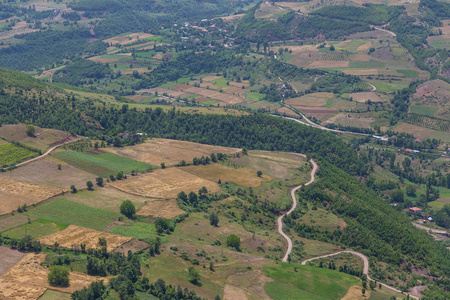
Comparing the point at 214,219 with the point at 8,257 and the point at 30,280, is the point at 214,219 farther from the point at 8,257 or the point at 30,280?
the point at 30,280

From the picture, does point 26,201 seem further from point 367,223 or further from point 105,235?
point 367,223

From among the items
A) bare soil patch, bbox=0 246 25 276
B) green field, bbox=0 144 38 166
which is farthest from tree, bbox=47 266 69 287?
green field, bbox=0 144 38 166

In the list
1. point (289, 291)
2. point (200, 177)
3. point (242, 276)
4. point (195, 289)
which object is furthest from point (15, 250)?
point (200, 177)

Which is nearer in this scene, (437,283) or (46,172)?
(437,283)

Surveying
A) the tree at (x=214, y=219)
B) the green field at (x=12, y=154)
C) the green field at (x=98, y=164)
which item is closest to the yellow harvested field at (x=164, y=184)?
the green field at (x=98, y=164)

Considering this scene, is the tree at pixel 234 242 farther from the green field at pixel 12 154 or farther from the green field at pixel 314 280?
the green field at pixel 12 154

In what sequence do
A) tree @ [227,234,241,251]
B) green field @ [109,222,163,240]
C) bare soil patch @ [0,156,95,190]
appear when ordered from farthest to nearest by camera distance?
bare soil patch @ [0,156,95,190] → tree @ [227,234,241,251] → green field @ [109,222,163,240]

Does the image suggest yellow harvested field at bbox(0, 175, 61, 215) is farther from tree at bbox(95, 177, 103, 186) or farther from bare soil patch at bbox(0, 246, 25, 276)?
bare soil patch at bbox(0, 246, 25, 276)
